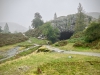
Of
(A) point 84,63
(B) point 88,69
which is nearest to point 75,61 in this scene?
(A) point 84,63

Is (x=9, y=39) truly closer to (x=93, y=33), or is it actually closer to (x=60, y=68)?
(x=93, y=33)

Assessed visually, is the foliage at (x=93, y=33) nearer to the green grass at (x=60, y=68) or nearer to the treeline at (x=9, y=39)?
the green grass at (x=60, y=68)

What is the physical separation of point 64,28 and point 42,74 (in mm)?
69555

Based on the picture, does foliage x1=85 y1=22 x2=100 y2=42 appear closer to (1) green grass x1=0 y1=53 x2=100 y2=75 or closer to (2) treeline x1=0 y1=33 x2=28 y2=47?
(1) green grass x1=0 y1=53 x2=100 y2=75

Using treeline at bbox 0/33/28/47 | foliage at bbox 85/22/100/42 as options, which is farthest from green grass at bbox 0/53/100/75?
treeline at bbox 0/33/28/47

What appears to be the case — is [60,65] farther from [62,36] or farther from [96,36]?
[62,36]

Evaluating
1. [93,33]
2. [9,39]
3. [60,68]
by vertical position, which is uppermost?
[93,33]

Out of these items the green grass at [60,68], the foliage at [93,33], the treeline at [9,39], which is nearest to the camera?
the green grass at [60,68]

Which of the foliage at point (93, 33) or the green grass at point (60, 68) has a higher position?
the foliage at point (93, 33)

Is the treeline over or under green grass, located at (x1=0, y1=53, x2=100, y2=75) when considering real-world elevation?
over

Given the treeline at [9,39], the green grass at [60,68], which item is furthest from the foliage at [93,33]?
the treeline at [9,39]

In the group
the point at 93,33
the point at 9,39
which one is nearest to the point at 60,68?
the point at 93,33

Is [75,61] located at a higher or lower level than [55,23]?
lower

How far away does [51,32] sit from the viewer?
231 ft
